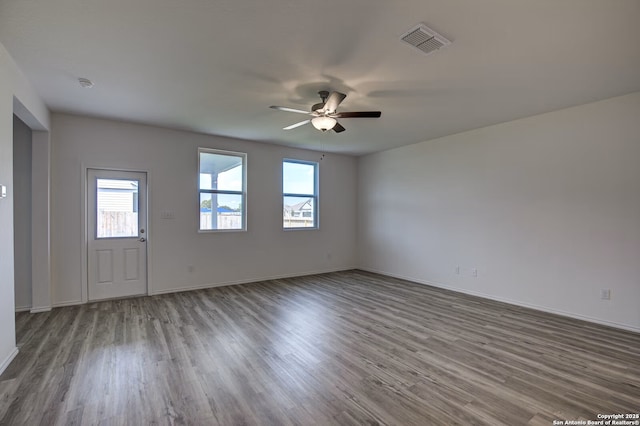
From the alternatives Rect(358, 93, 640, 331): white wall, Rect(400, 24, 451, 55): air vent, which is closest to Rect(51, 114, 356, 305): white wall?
Rect(358, 93, 640, 331): white wall

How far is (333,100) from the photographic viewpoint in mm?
3113

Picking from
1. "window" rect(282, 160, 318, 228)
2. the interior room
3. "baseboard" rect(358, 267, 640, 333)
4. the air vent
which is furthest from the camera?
"window" rect(282, 160, 318, 228)

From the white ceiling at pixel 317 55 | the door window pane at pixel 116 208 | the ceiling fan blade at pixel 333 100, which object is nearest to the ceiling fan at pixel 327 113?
the ceiling fan blade at pixel 333 100

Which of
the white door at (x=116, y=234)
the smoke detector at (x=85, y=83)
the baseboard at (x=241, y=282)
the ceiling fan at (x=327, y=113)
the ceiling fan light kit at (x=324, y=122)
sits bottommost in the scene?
the baseboard at (x=241, y=282)

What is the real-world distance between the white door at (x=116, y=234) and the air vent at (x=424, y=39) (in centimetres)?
436

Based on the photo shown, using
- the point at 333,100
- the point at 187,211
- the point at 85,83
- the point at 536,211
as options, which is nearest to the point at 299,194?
the point at 187,211

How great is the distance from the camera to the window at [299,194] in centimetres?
638

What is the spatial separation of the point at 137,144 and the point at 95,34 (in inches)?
105

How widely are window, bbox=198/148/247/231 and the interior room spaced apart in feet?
0.13

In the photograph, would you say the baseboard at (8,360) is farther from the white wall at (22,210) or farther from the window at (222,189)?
the window at (222,189)

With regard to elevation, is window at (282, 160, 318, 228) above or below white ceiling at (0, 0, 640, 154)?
below

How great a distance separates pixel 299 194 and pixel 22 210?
434 cm

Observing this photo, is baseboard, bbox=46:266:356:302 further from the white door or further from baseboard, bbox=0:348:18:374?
baseboard, bbox=0:348:18:374

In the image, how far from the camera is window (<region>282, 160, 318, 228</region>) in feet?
20.9
